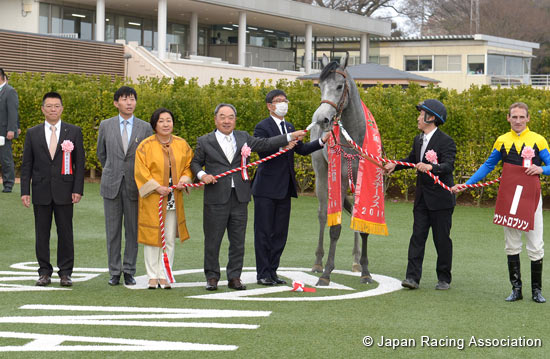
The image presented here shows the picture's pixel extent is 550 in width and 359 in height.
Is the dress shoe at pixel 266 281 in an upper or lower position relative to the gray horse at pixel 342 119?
lower

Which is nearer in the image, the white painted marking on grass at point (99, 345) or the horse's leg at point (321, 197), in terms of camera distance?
the white painted marking on grass at point (99, 345)

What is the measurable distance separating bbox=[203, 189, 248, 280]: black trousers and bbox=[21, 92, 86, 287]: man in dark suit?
126 cm

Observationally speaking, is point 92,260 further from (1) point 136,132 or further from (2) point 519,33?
(2) point 519,33

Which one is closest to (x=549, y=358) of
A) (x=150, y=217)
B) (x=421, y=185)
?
(x=421, y=185)

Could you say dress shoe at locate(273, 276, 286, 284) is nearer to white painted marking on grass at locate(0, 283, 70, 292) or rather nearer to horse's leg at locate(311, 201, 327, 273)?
horse's leg at locate(311, 201, 327, 273)

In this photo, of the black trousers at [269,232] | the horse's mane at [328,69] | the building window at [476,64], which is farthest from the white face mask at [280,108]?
the building window at [476,64]

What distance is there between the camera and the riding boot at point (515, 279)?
271 inches

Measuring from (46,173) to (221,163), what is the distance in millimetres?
1618

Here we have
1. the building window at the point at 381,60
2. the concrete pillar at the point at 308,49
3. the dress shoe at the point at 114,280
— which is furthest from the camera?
the building window at the point at 381,60

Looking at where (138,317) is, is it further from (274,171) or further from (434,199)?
(434,199)

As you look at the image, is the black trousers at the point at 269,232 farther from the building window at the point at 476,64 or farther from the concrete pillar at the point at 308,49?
the building window at the point at 476,64

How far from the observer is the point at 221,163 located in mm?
7305

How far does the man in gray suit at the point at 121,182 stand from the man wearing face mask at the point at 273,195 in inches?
45.8

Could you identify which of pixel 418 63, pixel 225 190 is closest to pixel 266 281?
pixel 225 190
